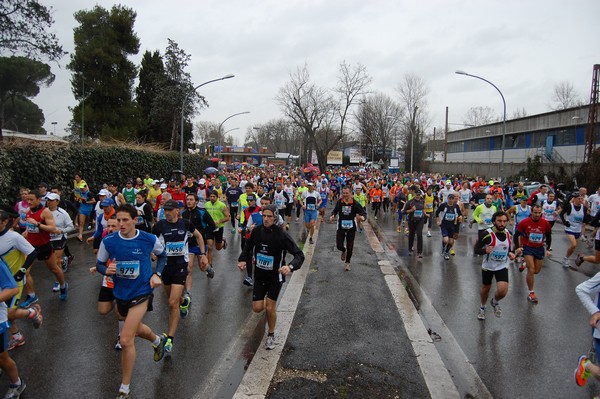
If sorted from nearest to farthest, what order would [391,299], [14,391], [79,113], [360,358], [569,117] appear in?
[14,391], [360,358], [391,299], [79,113], [569,117]

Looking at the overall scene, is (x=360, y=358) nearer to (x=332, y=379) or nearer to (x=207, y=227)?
(x=332, y=379)

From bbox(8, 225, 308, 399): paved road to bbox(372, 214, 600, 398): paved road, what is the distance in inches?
104

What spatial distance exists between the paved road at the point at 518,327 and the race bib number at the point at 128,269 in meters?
3.65

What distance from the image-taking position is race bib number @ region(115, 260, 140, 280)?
419 cm

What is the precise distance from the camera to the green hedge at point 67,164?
1271 centimetres

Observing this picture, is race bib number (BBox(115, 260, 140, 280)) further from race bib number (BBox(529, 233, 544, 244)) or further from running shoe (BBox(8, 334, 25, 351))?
race bib number (BBox(529, 233, 544, 244))

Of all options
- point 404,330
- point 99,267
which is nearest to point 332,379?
point 404,330

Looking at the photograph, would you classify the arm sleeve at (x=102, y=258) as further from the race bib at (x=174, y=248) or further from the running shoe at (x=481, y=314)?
→ the running shoe at (x=481, y=314)

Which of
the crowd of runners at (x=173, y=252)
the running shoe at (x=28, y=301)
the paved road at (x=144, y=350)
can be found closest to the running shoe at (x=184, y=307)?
the crowd of runners at (x=173, y=252)

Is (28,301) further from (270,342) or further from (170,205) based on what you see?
(270,342)

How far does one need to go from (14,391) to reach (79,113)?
33572 millimetres

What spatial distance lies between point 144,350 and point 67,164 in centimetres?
1324

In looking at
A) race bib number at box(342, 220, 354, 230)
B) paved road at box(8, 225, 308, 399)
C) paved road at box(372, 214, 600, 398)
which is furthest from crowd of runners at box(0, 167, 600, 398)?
paved road at box(372, 214, 600, 398)

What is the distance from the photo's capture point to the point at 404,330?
5738mm
